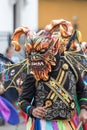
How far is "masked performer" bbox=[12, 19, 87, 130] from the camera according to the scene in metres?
4.27

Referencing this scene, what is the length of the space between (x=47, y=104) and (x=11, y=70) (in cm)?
205

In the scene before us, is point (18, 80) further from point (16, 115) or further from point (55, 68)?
point (55, 68)

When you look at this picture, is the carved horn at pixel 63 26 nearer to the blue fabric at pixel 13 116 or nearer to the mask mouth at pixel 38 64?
the mask mouth at pixel 38 64

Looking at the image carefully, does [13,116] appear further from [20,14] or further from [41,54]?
[20,14]

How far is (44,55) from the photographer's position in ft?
13.9

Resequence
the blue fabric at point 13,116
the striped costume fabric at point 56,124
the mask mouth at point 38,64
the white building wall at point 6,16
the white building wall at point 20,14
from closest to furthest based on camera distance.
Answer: the mask mouth at point 38,64 < the striped costume fabric at point 56,124 < the blue fabric at point 13,116 < the white building wall at point 6,16 < the white building wall at point 20,14

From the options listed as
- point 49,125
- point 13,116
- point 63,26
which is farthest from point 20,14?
point 49,125

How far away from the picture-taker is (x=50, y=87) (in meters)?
4.34

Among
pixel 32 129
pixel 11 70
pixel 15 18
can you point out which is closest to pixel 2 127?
pixel 11 70

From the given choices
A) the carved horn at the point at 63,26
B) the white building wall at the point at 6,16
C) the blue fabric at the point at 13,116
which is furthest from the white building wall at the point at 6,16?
the carved horn at the point at 63,26

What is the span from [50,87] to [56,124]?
0.30 metres

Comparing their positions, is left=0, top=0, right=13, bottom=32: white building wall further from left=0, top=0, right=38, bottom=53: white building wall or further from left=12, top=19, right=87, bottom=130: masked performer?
left=12, top=19, right=87, bottom=130: masked performer

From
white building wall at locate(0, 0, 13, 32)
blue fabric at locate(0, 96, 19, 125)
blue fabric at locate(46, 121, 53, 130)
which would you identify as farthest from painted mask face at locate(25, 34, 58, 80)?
white building wall at locate(0, 0, 13, 32)

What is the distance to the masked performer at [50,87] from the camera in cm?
427
